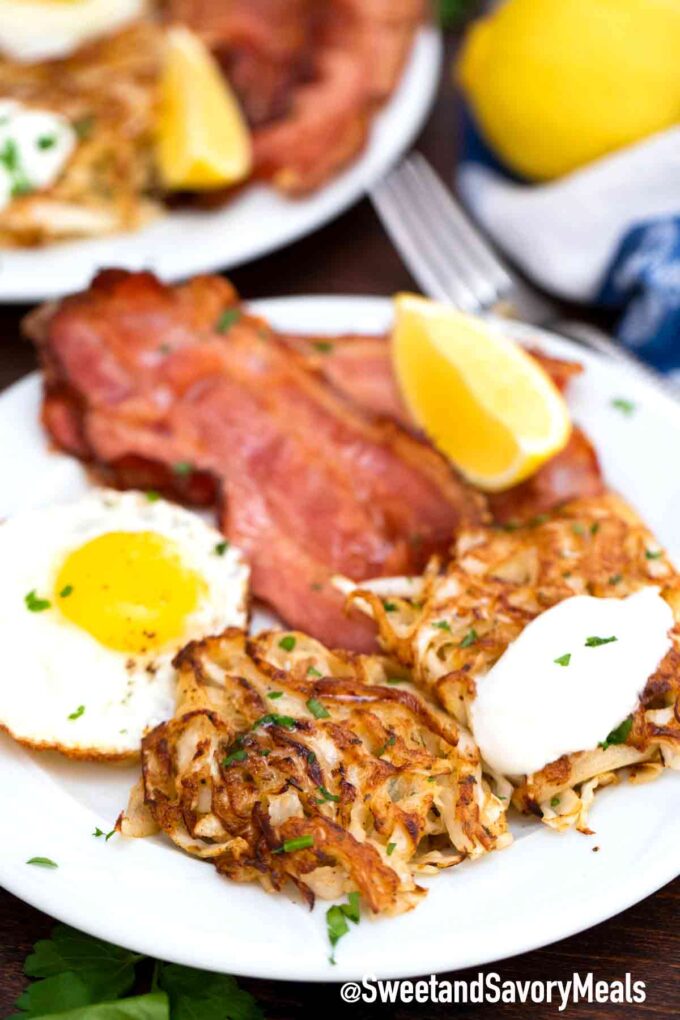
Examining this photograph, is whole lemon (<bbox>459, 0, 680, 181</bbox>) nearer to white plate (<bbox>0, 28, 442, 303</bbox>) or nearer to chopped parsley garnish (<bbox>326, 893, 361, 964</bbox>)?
white plate (<bbox>0, 28, 442, 303</bbox>)

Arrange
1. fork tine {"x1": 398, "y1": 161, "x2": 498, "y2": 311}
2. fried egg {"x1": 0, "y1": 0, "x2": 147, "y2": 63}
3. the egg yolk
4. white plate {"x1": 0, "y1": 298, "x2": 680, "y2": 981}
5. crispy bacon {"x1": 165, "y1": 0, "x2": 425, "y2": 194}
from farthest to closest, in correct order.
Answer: fried egg {"x1": 0, "y1": 0, "x2": 147, "y2": 63}
crispy bacon {"x1": 165, "y1": 0, "x2": 425, "y2": 194}
fork tine {"x1": 398, "y1": 161, "x2": 498, "y2": 311}
the egg yolk
white plate {"x1": 0, "y1": 298, "x2": 680, "y2": 981}

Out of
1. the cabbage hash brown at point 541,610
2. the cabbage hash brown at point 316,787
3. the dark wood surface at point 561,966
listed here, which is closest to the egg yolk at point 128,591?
the cabbage hash brown at point 316,787

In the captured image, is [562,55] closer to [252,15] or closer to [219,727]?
[252,15]

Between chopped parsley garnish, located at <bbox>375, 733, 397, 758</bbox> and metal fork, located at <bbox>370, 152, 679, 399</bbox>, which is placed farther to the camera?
metal fork, located at <bbox>370, 152, 679, 399</bbox>

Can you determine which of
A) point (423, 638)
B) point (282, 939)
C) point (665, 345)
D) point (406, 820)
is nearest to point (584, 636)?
point (423, 638)

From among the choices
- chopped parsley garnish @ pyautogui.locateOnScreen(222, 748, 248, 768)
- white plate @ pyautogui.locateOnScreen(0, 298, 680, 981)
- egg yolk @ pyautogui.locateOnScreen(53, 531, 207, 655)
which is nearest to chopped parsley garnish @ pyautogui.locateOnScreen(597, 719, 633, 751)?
white plate @ pyautogui.locateOnScreen(0, 298, 680, 981)

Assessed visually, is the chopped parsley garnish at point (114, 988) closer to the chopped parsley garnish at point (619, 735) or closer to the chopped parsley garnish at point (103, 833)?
the chopped parsley garnish at point (103, 833)
